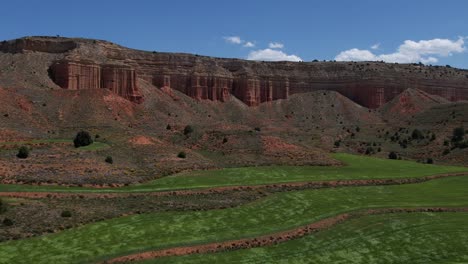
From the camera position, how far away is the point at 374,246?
33750 millimetres

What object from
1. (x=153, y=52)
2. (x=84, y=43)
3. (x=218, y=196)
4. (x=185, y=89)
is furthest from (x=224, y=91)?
(x=218, y=196)

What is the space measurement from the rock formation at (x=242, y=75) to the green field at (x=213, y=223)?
67.9 metres

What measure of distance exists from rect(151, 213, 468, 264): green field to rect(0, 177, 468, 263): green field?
1172mm

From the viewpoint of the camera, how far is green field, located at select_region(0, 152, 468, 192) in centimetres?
4891

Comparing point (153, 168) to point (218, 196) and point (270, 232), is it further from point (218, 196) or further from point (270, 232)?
point (270, 232)

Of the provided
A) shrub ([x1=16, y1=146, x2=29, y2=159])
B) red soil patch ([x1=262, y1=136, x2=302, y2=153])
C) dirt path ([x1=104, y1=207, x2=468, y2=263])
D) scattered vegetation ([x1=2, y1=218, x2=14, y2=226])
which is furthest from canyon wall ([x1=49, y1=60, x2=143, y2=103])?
dirt path ([x1=104, y1=207, x2=468, y2=263])

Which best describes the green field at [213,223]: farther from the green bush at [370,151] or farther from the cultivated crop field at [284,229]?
the green bush at [370,151]

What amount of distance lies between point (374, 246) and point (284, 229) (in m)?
6.20

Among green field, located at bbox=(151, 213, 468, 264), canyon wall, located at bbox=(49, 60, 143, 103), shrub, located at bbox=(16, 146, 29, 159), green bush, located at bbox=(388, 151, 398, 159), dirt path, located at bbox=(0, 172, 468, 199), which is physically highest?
canyon wall, located at bbox=(49, 60, 143, 103)

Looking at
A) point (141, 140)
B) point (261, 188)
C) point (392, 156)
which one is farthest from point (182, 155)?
point (392, 156)

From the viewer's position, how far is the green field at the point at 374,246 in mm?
31266

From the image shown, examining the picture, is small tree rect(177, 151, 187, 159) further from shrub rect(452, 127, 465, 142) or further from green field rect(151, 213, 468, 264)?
shrub rect(452, 127, 465, 142)

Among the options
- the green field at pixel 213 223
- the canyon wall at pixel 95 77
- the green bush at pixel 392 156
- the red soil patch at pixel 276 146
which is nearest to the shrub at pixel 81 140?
the red soil patch at pixel 276 146

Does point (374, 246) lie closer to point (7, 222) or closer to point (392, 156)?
point (7, 222)
